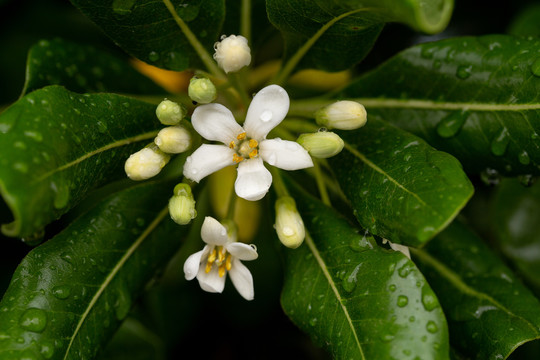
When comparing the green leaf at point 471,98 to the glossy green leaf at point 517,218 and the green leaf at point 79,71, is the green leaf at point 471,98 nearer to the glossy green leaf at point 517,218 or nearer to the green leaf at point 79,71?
the glossy green leaf at point 517,218

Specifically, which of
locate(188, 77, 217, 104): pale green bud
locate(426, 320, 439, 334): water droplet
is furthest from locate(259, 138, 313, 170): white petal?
locate(426, 320, 439, 334): water droplet

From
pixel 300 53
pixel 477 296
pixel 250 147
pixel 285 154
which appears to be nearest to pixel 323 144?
pixel 285 154

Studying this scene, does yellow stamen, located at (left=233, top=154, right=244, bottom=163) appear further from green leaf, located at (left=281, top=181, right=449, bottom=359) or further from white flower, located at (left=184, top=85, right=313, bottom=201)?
green leaf, located at (left=281, top=181, right=449, bottom=359)

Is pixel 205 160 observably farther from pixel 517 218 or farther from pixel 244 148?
pixel 517 218

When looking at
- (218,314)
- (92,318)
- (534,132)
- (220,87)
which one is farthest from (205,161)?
(218,314)

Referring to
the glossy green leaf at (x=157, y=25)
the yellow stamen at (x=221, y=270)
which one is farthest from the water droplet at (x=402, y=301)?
the glossy green leaf at (x=157, y=25)
